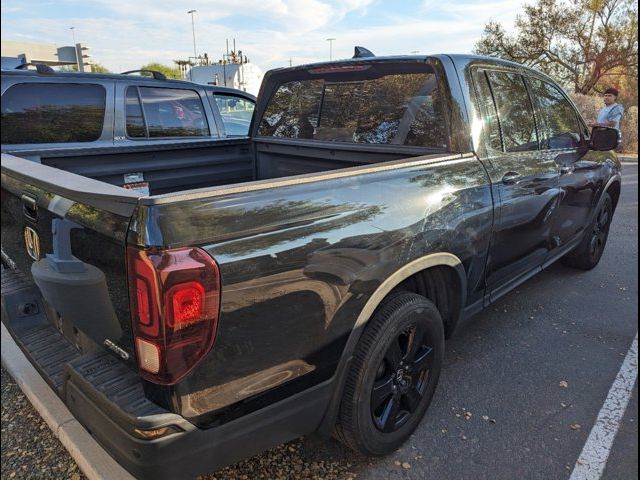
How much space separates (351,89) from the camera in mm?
3197

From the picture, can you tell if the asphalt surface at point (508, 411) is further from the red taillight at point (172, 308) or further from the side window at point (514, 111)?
the side window at point (514, 111)

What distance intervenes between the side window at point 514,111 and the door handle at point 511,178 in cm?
17

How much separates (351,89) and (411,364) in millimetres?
1824

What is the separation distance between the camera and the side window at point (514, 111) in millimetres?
2977

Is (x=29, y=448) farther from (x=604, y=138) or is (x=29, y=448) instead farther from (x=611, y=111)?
(x=611, y=111)

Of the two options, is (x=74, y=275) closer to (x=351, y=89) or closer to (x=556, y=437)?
(x=351, y=89)

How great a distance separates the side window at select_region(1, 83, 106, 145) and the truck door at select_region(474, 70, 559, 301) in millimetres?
3870

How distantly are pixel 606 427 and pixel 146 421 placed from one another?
243 cm

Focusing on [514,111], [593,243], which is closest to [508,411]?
[514,111]

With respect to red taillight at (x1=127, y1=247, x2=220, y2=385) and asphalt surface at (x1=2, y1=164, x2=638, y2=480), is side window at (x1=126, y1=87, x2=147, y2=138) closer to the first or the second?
asphalt surface at (x1=2, y1=164, x2=638, y2=480)

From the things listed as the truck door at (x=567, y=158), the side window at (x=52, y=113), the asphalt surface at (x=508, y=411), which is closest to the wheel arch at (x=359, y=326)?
the asphalt surface at (x=508, y=411)

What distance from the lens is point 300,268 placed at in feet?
5.53

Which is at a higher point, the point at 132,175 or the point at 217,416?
the point at 132,175

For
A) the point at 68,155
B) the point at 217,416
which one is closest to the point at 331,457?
the point at 217,416
